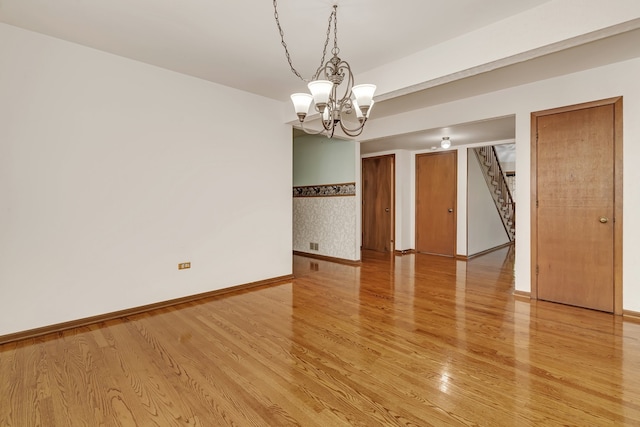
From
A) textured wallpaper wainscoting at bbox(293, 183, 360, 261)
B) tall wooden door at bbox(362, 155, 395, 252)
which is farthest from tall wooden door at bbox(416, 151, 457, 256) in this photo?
textured wallpaper wainscoting at bbox(293, 183, 360, 261)

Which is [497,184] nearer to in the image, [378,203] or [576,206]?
[378,203]

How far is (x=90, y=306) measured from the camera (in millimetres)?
2885

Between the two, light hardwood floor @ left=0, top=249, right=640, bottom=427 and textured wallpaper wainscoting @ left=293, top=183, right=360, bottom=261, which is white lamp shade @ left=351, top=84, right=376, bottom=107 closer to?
light hardwood floor @ left=0, top=249, right=640, bottom=427

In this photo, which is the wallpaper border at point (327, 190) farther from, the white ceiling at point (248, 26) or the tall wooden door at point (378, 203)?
the white ceiling at point (248, 26)

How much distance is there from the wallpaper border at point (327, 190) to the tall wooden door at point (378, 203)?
1.50 metres

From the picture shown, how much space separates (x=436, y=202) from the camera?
6555 mm

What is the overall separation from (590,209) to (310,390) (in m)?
3.30

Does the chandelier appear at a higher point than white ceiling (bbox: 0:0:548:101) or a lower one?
lower

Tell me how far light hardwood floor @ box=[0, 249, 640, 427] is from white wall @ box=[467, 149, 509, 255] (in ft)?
9.96

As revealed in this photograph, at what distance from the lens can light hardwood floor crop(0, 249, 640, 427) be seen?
1658 mm

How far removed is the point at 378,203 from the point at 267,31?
16.0 feet

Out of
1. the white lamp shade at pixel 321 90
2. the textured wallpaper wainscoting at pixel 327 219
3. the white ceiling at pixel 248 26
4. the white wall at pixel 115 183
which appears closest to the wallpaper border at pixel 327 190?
the textured wallpaper wainscoting at pixel 327 219

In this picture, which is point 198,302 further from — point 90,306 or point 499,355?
point 499,355

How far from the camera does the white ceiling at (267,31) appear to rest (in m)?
2.23
